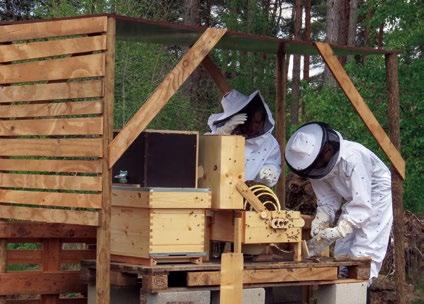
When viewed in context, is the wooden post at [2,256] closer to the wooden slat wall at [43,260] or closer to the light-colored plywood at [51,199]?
the wooden slat wall at [43,260]

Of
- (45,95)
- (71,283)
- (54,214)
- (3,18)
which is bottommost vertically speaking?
(71,283)

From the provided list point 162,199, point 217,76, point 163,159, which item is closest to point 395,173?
point 217,76

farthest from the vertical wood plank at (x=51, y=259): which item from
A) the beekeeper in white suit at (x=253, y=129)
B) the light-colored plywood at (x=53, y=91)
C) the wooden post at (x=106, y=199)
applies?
the beekeeper in white suit at (x=253, y=129)

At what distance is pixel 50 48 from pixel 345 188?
3.00m

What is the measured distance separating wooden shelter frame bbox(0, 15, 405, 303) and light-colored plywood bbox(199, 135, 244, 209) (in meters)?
0.69

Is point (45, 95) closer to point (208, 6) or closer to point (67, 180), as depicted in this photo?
point (67, 180)

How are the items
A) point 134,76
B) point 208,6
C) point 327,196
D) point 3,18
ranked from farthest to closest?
point 208,6 < point 3,18 < point 134,76 < point 327,196

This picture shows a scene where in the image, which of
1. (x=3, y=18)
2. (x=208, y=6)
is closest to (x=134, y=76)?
(x=3, y=18)

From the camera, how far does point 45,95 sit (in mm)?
6902

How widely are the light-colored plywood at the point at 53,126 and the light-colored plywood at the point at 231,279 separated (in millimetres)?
1305

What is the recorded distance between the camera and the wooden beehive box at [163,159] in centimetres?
686

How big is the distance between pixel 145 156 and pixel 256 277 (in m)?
1.29

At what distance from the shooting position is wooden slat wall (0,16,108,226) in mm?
6535

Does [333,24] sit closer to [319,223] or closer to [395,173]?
[395,173]
